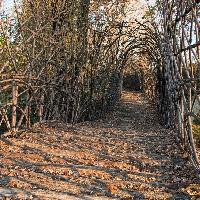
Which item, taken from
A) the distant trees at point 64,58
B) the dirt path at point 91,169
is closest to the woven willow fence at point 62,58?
the distant trees at point 64,58

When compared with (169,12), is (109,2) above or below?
above

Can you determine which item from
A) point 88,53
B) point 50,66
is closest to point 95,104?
point 88,53

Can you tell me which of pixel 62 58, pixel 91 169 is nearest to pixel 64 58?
pixel 62 58

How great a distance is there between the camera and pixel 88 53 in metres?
10.0

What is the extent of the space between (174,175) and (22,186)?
1.66 metres

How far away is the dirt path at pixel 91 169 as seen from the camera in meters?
3.50

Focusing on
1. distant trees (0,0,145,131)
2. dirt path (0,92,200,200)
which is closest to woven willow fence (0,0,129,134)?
distant trees (0,0,145,131)

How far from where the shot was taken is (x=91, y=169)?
14.2 ft

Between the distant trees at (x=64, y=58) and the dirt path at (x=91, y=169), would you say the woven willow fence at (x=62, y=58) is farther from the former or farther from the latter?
the dirt path at (x=91, y=169)

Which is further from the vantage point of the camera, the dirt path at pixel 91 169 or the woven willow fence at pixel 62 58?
the woven willow fence at pixel 62 58

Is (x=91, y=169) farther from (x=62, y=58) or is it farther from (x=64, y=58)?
(x=62, y=58)

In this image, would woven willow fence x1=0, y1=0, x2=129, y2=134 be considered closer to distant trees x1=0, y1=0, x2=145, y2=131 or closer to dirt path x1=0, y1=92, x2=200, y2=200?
distant trees x1=0, y1=0, x2=145, y2=131

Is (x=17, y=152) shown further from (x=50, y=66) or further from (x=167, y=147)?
(x=50, y=66)

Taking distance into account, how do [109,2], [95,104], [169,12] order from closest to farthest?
[169,12] → [95,104] → [109,2]
